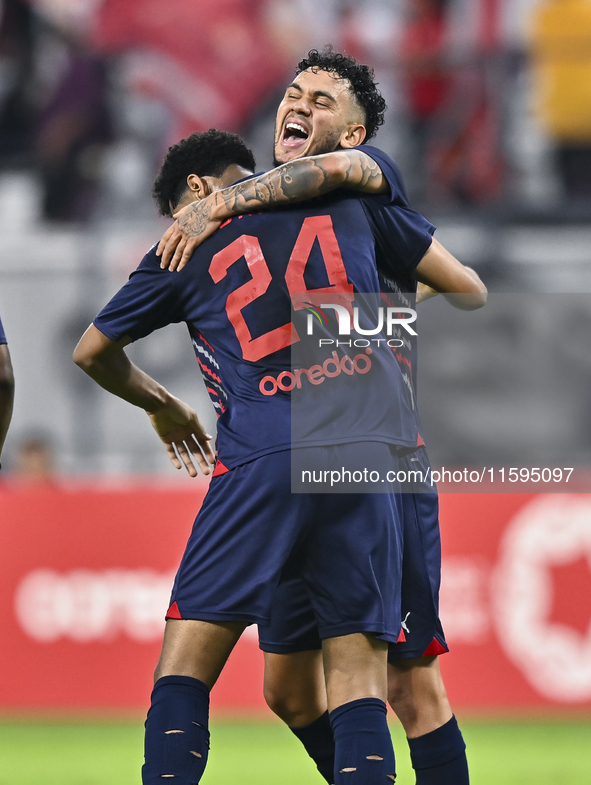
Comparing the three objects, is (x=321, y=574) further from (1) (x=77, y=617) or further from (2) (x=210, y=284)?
(1) (x=77, y=617)

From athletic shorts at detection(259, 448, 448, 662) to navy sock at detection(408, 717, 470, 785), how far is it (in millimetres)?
254

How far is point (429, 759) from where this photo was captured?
342cm

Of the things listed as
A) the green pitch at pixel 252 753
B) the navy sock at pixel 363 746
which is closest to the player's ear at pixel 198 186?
the navy sock at pixel 363 746

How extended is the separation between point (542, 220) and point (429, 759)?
6.55m

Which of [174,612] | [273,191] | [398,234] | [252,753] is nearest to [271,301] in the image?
[273,191]

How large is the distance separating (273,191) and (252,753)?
3.44 m

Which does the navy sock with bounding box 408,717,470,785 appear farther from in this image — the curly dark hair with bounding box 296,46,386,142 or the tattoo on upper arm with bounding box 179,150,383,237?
the curly dark hair with bounding box 296,46,386,142

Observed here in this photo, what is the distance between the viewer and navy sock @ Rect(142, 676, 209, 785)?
2.89 metres

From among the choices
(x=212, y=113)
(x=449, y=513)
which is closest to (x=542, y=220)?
(x=212, y=113)

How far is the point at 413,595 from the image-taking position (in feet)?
10.9

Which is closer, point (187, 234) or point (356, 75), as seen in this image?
point (187, 234)

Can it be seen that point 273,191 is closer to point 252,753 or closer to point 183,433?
point 183,433

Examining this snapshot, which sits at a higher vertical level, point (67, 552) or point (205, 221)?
point (67, 552)

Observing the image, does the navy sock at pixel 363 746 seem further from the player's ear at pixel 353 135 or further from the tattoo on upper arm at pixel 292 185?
the player's ear at pixel 353 135
